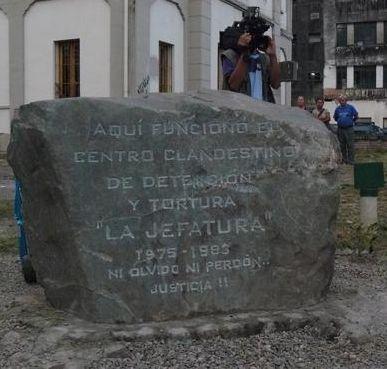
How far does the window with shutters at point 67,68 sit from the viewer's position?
60.7 ft

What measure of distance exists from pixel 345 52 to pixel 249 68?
150 feet

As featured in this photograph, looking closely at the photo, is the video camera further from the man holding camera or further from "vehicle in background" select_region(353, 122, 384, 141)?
"vehicle in background" select_region(353, 122, 384, 141)

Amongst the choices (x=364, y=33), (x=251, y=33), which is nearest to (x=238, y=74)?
(x=251, y=33)

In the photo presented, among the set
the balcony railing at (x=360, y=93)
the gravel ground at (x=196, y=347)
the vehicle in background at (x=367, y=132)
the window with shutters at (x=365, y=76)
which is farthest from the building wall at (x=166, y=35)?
the window with shutters at (x=365, y=76)

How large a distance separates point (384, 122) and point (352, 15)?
25.7 ft

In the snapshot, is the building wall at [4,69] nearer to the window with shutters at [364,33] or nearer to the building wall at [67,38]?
the building wall at [67,38]

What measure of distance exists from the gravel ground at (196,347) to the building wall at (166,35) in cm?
1357

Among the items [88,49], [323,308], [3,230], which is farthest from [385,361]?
[88,49]

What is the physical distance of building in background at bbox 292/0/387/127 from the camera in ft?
163

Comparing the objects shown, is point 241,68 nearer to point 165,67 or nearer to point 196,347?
point 196,347

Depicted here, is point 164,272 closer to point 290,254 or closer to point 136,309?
point 136,309

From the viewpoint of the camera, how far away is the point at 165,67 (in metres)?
19.0

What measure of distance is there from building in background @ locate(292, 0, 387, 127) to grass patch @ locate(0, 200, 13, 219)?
133 ft

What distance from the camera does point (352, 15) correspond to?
50531 millimetres
